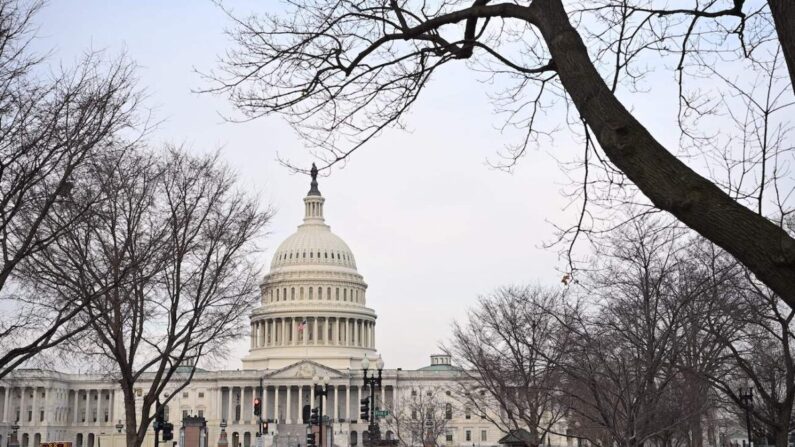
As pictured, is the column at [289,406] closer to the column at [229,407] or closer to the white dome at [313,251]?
the column at [229,407]

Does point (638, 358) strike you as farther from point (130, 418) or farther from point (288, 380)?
point (288, 380)

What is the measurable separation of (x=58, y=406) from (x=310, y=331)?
42355 millimetres

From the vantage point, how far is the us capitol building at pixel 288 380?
157250 millimetres

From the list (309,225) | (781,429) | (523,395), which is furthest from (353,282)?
(781,429)

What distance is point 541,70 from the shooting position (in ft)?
29.2

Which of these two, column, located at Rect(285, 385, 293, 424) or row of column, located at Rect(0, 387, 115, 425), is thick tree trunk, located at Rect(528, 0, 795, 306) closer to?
row of column, located at Rect(0, 387, 115, 425)

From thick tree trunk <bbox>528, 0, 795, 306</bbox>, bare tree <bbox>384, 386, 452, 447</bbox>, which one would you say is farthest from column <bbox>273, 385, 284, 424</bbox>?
thick tree trunk <bbox>528, 0, 795, 306</bbox>

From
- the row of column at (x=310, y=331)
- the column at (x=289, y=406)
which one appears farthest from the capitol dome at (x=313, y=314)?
the column at (x=289, y=406)

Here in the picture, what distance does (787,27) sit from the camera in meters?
6.82

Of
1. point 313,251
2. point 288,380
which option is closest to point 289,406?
point 288,380

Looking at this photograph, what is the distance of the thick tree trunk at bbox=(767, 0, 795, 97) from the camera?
267 inches

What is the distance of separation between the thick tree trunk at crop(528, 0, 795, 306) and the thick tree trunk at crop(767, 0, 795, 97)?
97cm

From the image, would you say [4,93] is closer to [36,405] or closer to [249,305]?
[249,305]

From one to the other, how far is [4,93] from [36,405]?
509ft
